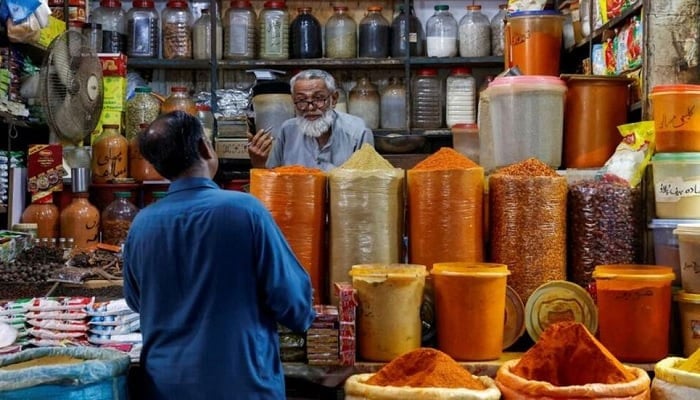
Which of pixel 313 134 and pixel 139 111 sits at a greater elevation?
pixel 139 111

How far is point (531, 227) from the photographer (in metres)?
2.26

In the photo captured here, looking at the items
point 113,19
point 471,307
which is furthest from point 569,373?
point 113,19

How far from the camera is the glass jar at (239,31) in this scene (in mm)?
4906

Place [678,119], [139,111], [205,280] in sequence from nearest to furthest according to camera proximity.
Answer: [205,280] < [678,119] < [139,111]

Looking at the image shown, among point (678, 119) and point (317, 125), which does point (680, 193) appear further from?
point (317, 125)

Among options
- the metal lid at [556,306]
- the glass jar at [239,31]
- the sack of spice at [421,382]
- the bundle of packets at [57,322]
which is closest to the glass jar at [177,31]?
the glass jar at [239,31]

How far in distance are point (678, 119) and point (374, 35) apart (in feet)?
9.16

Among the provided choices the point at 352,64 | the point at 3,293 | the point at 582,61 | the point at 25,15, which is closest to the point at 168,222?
the point at 3,293

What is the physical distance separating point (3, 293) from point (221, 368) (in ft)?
3.80

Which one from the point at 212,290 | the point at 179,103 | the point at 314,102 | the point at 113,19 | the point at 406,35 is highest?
the point at 113,19

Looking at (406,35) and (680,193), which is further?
(406,35)

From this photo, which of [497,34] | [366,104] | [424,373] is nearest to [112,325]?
[424,373]

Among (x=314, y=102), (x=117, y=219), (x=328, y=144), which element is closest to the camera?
(x=314, y=102)

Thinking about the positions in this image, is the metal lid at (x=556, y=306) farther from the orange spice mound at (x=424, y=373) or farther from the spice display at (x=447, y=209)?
the orange spice mound at (x=424, y=373)
